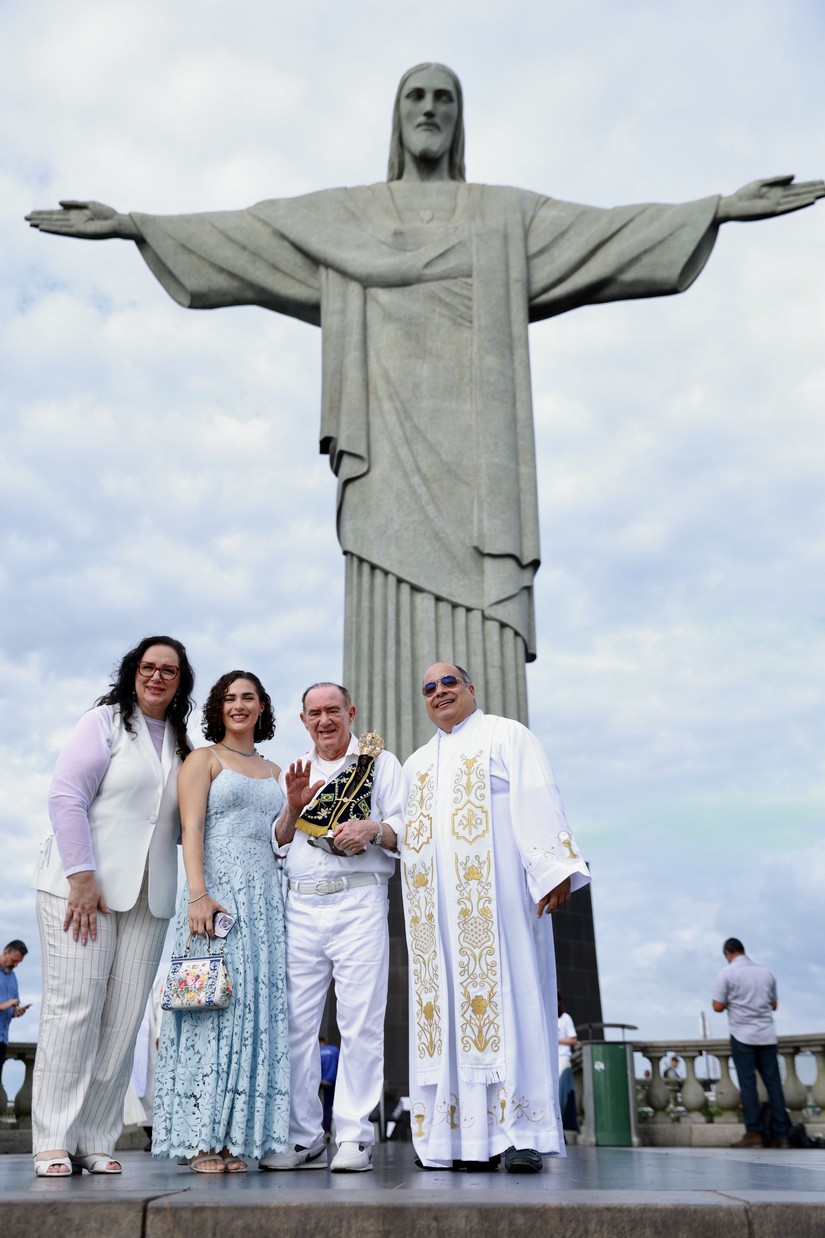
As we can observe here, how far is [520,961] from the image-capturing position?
4.50 meters

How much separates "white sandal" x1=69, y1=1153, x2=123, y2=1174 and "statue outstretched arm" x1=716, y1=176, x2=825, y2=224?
858 cm

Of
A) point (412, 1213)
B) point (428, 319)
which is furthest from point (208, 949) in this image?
point (428, 319)

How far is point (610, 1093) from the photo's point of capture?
29.9 ft

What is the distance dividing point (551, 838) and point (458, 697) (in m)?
0.67

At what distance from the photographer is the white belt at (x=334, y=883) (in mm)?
4434

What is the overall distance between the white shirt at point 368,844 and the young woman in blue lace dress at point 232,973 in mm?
149

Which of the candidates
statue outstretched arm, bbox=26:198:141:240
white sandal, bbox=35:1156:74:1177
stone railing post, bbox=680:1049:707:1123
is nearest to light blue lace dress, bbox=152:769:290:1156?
white sandal, bbox=35:1156:74:1177

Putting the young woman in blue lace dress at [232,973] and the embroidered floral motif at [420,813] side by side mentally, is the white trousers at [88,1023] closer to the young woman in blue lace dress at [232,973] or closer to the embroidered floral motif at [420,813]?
the young woman in blue lace dress at [232,973]

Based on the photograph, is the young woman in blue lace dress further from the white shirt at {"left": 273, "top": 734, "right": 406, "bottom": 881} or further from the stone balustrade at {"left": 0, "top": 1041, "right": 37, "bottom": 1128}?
the stone balustrade at {"left": 0, "top": 1041, "right": 37, "bottom": 1128}

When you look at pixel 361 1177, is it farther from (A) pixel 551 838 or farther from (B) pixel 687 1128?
(B) pixel 687 1128

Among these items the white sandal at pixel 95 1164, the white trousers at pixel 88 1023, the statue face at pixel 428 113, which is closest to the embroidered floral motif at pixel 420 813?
the white trousers at pixel 88 1023

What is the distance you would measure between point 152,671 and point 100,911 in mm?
848

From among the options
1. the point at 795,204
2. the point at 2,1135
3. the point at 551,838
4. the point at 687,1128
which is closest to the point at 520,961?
the point at 551,838

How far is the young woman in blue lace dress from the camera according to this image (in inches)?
155
